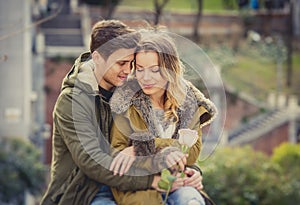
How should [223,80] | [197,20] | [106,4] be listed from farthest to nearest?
[197,20]
[106,4]
[223,80]

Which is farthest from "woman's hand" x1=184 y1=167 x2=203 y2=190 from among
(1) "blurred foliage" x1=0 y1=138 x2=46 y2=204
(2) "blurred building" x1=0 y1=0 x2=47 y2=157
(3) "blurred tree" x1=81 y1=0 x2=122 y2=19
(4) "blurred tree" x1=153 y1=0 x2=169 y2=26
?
(3) "blurred tree" x1=81 y1=0 x2=122 y2=19

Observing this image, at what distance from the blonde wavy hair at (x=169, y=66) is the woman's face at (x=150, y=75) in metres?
0.01

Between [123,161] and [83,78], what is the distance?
1.18 ft

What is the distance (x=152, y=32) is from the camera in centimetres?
471

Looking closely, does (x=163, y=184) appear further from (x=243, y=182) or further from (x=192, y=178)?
(x=243, y=182)

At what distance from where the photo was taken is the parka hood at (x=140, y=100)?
183 inches

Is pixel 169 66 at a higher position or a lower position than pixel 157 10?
higher

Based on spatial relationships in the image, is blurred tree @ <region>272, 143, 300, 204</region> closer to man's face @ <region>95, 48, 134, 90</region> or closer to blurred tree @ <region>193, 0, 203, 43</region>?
blurred tree @ <region>193, 0, 203, 43</region>

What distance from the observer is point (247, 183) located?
21.8m

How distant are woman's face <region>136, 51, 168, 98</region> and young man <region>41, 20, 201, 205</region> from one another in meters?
0.06

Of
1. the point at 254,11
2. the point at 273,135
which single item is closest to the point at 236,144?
the point at 273,135

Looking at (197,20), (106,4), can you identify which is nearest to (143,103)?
(106,4)

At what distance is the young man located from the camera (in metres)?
4.70

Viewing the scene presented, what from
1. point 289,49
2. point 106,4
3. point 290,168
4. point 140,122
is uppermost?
point 140,122
